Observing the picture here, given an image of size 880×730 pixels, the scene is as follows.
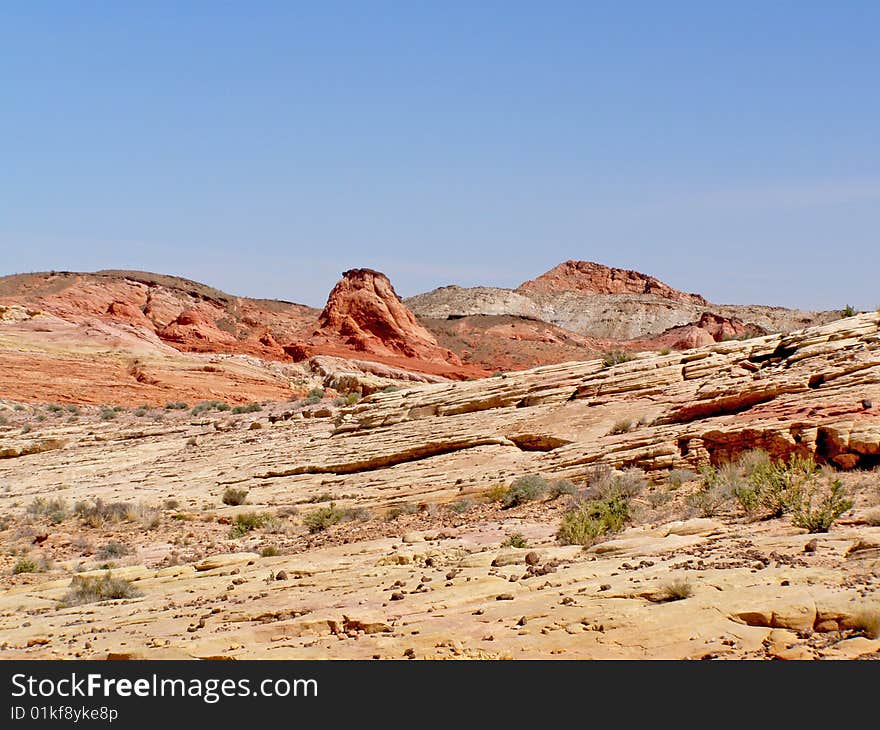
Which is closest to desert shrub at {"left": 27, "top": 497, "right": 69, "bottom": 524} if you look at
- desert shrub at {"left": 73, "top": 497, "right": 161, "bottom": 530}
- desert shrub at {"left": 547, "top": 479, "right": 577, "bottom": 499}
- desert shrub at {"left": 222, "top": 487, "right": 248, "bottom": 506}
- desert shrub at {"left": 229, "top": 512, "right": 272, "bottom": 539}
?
desert shrub at {"left": 73, "top": 497, "right": 161, "bottom": 530}

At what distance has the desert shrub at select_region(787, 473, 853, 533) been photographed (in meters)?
9.68

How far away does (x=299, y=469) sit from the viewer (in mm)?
22406

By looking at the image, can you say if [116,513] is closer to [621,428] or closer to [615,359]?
[621,428]

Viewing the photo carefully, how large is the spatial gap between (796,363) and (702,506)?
24.8 ft

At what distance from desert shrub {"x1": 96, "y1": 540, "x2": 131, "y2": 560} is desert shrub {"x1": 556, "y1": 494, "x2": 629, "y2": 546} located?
8184mm

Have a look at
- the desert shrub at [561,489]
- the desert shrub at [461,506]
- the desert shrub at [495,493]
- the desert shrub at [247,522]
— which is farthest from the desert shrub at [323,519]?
the desert shrub at [561,489]

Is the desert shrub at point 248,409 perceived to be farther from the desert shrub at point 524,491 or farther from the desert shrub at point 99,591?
the desert shrub at point 99,591

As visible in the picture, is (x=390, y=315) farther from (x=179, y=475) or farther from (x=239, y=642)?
(x=239, y=642)

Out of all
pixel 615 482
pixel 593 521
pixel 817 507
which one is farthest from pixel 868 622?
pixel 615 482

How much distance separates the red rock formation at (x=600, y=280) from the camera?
136250mm

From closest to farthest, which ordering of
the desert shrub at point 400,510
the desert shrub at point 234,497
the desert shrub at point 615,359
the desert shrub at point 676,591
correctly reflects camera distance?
1. the desert shrub at point 676,591
2. the desert shrub at point 400,510
3. the desert shrub at point 234,497
4. the desert shrub at point 615,359

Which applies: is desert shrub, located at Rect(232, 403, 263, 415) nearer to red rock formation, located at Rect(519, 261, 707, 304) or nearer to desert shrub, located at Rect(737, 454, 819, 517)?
desert shrub, located at Rect(737, 454, 819, 517)

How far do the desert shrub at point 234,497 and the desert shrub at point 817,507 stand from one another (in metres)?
12.9

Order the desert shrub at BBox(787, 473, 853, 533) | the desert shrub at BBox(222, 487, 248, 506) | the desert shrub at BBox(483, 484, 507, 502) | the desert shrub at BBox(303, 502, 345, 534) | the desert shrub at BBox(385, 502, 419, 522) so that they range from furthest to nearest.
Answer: the desert shrub at BBox(222, 487, 248, 506)
the desert shrub at BBox(385, 502, 419, 522)
the desert shrub at BBox(303, 502, 345, 534)
the desert shrub at BBox(483, 484, 507, 502)
the desert shrub at BBox(787, 473, 853, 533)
